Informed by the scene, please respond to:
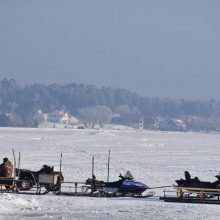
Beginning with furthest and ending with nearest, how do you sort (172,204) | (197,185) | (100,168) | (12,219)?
(100,168)
(197,185)
(172,204)
(12,219)

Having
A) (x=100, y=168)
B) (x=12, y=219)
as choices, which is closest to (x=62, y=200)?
(x=12, y=219)

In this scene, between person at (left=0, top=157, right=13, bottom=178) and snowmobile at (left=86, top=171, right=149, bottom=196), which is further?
person at (left=0, top=157, right=13, bottom=178)

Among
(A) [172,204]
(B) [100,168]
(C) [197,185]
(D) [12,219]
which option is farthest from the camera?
(B) [100,168]

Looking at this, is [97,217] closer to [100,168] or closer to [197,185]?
[197,185]

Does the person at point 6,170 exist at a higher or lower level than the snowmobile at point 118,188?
higher

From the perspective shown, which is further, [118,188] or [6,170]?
[6,170]

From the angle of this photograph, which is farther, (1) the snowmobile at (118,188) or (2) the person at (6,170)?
(2) the person at (6,170)

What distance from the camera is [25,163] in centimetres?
3656

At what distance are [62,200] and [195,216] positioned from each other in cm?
421

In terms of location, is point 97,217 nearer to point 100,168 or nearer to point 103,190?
point 103,190

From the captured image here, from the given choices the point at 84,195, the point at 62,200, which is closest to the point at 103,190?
the point at 84,195

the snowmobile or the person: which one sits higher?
the person

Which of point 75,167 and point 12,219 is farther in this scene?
point 75,167

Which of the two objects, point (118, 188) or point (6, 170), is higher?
point (6, 170)
